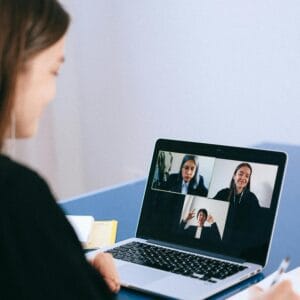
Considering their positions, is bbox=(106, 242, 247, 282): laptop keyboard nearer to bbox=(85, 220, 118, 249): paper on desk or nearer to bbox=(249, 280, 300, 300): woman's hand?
bbox=(85, 220, 118, 249): paper on desk

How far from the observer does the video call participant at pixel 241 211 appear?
3.77ft

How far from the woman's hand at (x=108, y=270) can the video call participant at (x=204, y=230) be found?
0.60 feet

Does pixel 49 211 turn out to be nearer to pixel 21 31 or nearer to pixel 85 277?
pixel 85 277

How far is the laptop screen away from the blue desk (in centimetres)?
7

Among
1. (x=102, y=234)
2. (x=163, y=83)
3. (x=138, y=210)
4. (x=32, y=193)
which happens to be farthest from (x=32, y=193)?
(x=163, y=83)

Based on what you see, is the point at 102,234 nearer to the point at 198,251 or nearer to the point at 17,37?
the point at 198,251

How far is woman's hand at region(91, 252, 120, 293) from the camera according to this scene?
1.06 metres

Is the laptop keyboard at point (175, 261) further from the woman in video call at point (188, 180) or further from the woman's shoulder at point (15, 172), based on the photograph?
the woman's shoulder at point (15, 172)

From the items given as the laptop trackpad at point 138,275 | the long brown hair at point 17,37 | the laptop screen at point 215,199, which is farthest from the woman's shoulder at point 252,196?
the long brown hair at point 17,37

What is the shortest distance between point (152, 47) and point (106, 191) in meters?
1.46

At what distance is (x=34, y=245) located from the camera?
0.68 meters

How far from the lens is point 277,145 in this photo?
1976 mm

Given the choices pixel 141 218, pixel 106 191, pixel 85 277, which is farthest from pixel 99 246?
pixel 85 277

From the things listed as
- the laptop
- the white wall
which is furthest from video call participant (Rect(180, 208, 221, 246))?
the white wall
